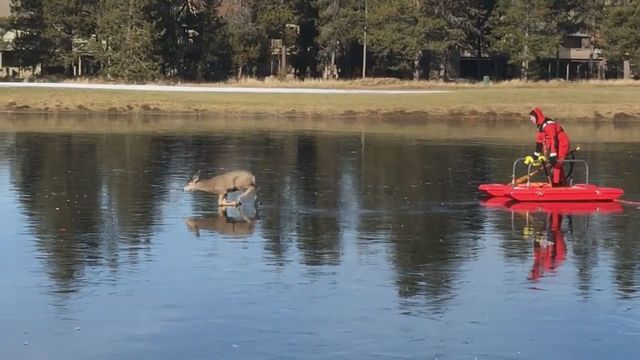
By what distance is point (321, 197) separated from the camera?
69.2ft

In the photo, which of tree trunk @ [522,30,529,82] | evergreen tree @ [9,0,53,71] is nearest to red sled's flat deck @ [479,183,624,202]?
evergreen tree @ [9,0,53,71]

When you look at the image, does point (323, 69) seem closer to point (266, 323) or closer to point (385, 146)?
point (385, 146)

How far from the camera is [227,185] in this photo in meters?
19.5

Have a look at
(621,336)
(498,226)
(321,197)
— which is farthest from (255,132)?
(621,336)

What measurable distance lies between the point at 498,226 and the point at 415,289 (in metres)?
5.05

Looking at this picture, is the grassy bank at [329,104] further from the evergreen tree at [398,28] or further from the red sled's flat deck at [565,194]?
the red sled's flat deck at [565,194]

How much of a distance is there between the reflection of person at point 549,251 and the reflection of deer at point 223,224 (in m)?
4.17

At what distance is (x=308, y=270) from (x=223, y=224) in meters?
3.89

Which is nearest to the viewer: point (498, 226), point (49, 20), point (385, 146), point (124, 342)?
point (124, 342)

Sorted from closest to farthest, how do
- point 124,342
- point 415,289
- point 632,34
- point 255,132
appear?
point 124,342, point 415,289, point 255,132, point 632,34

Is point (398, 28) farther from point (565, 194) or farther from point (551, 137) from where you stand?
point (565, 194)

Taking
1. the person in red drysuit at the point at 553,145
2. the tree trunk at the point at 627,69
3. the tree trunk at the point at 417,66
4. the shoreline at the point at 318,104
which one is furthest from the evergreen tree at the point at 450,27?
the person in red drysuit at the point at 553,145

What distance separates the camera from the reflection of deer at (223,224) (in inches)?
680

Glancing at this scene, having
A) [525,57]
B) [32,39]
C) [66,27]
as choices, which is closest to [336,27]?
[525,57]
